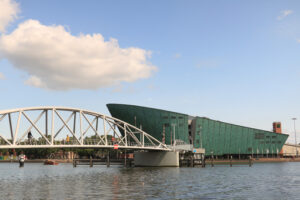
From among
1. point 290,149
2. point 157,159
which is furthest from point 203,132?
point 290,149

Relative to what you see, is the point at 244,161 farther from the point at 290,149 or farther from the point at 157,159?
the point at 290,149

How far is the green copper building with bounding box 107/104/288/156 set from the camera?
127 metres

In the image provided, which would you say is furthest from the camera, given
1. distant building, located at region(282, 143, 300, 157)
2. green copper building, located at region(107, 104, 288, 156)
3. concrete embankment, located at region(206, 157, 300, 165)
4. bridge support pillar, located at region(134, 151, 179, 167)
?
distant building, located at region(282, 143, 300, 157)

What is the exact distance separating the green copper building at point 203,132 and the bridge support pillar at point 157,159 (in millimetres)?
19698

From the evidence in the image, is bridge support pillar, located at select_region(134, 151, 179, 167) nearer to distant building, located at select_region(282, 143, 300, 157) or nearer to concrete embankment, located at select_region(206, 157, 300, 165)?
concrete embankment, located at select_region(206, 157, 300, 165)

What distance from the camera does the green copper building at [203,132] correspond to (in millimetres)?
126875

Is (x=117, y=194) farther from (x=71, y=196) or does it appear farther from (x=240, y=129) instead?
(x=240, y=129)

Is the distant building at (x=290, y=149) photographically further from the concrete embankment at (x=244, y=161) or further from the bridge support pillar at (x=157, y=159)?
the bridge support pillar at (x=157, y=159)

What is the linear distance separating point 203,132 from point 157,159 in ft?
145

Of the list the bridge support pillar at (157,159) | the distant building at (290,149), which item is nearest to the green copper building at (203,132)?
the bridge support pillar at (157,159)

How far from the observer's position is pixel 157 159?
9288 cm

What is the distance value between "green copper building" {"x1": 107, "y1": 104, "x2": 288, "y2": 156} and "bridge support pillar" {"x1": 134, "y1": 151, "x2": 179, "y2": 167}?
1970 cm

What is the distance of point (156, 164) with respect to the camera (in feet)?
303

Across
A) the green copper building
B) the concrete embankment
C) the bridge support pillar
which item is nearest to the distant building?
the concrete embankment
